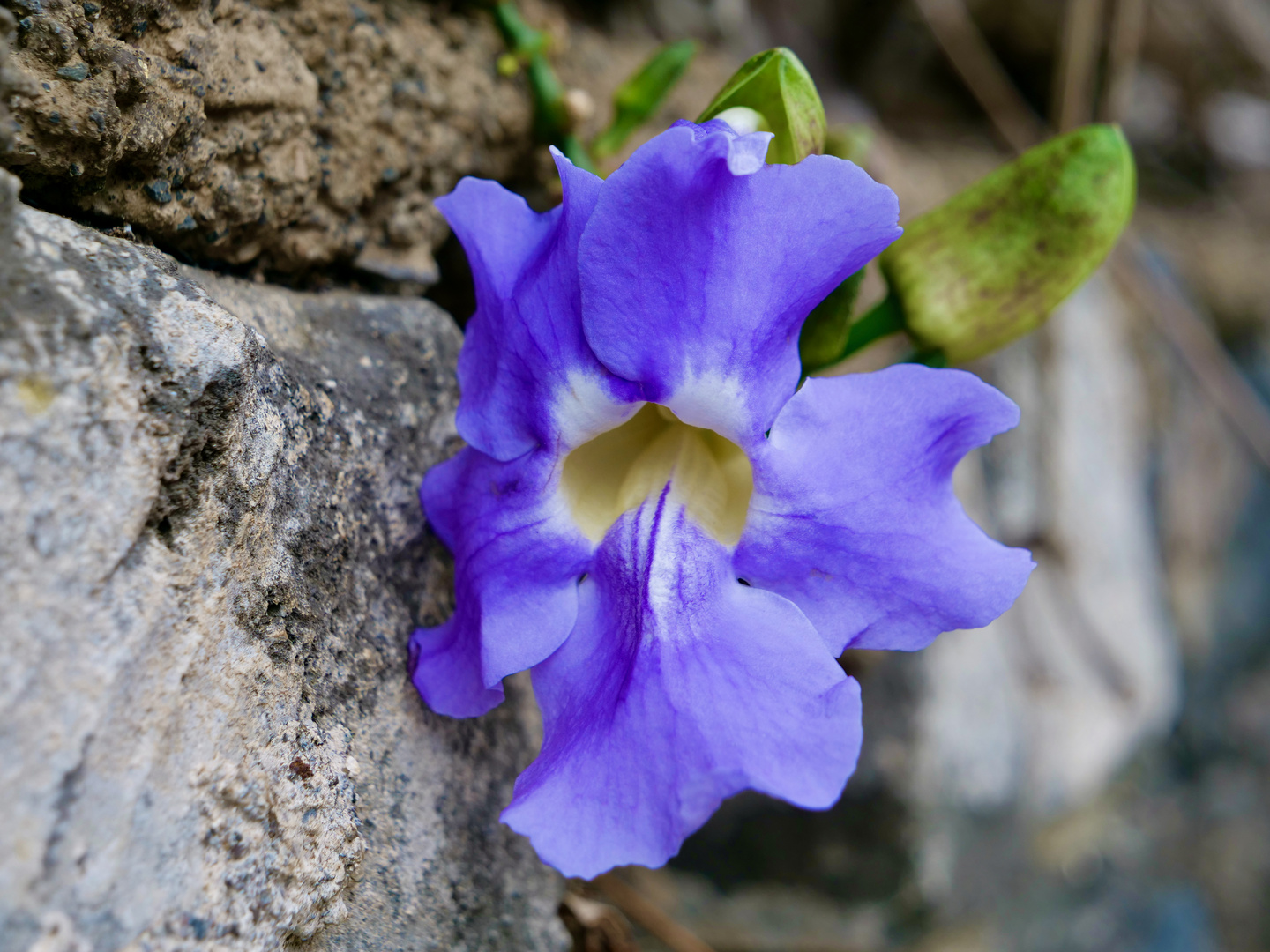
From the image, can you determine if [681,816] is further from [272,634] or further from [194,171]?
[194,171]

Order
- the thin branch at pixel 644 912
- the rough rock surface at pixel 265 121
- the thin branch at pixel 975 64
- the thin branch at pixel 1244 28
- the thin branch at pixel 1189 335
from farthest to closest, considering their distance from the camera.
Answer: the thin branch at pixel 1244 28, the thin branch at pixel 1189 335, the thin branch at pixel 975 64, the thin branch at pixel 644 912, the rough rock surface at pixel 265 121

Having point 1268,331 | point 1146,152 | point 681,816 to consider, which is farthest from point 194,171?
point 1268,331

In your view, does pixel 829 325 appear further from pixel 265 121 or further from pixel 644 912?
pixel 644 912

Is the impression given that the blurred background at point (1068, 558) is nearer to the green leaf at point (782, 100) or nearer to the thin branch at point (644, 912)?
the thin branch at point (644, 912)

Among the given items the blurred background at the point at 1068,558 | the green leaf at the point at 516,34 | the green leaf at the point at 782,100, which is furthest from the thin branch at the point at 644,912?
the green leaf at the point at 516,34

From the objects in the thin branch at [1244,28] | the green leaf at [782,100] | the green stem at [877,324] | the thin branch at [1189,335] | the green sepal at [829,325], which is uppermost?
the green leaf at [782,100]

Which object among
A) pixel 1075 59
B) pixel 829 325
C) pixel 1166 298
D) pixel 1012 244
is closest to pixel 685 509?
pixel 829 325

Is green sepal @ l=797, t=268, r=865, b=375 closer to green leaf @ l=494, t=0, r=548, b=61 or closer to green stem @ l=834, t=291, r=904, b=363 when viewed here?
green stem @ l=834, t=291, r=904, b=363

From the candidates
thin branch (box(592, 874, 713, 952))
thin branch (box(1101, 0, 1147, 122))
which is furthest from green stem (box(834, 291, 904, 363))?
thin branch (box(1101, 0, 1147, 122))
